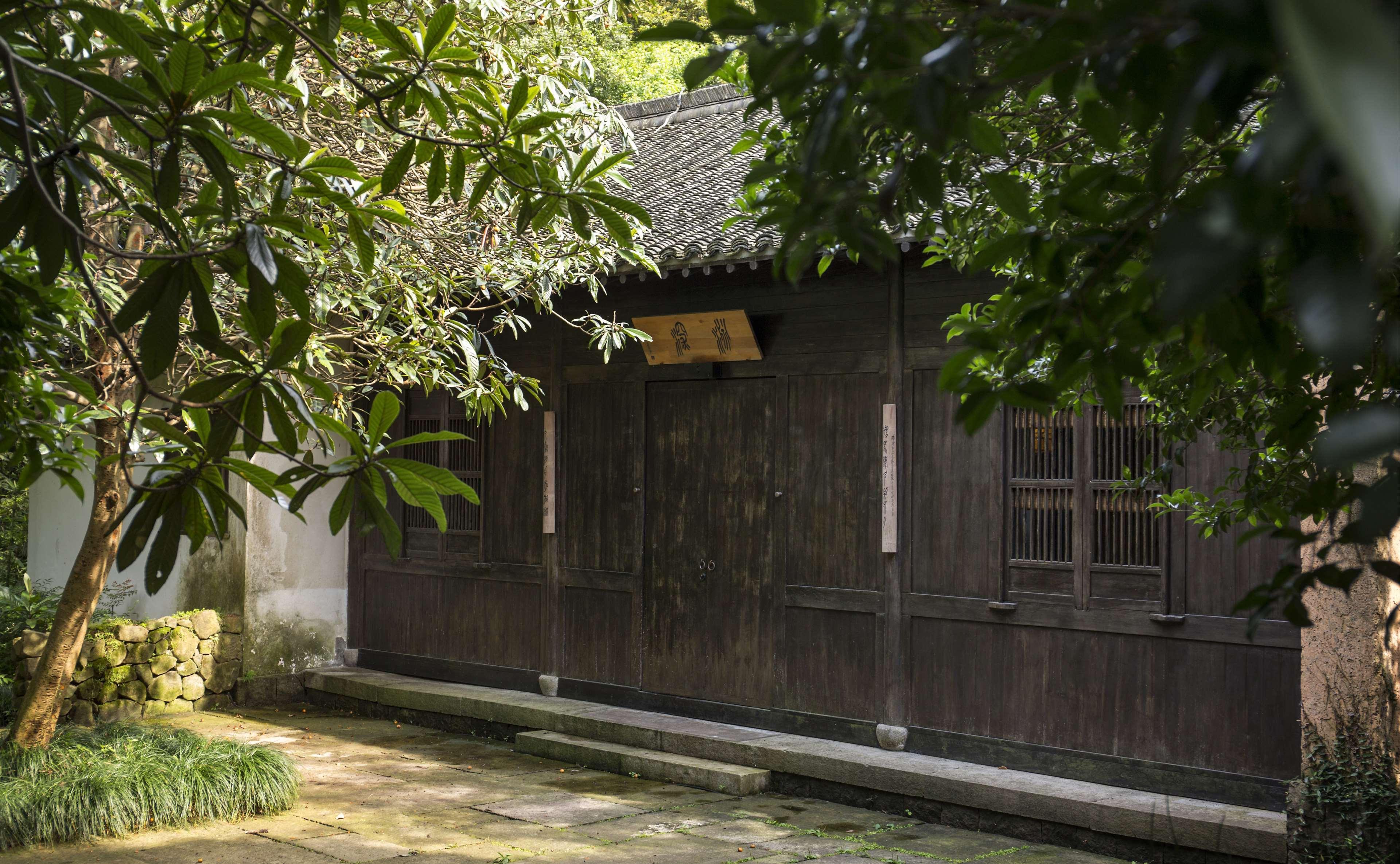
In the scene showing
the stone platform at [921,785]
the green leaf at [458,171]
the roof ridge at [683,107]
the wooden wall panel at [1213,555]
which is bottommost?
the stone platform at [921,785]

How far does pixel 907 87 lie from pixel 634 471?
22.3 ft

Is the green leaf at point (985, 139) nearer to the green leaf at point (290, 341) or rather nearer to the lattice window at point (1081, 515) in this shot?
the green leaf at point (290, 341)

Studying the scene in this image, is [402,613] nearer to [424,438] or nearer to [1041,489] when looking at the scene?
[1041,489]

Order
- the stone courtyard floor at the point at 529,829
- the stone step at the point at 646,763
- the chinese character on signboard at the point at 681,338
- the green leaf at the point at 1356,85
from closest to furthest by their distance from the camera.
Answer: the green leaf at the point at 1356,85 → the stone courtyard floor at the point at 529,829 → the stone step at the point at 646,763 → the chinese character on signboard at the point at 681,338

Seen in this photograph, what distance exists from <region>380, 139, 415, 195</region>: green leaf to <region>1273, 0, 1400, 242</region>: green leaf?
7.08 ft

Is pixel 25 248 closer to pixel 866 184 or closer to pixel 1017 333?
pixel 866 184

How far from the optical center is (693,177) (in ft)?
28.6

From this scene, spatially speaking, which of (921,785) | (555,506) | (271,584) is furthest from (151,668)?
(921,785)

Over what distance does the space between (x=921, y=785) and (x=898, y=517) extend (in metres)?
1.49

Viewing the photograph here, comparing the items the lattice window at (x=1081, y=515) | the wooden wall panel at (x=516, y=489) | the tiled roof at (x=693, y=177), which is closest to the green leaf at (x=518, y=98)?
the tiled roof at (x=693, y=177)

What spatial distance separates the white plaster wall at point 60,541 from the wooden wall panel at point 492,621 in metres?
2.54

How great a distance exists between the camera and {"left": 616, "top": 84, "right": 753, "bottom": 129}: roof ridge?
1018cm

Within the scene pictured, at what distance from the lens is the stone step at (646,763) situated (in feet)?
21.3

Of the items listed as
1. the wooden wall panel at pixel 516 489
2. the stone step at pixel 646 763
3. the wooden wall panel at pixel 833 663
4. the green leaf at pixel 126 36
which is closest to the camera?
the green leaf at pixel 126 36
